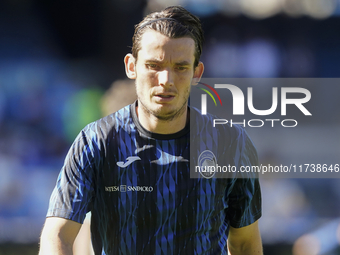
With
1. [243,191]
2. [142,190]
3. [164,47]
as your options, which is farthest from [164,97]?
[243,191]

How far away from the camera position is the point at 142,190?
5.06ft

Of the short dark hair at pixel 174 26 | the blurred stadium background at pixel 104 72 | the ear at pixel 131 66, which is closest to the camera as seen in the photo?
A: the short dark hair at pixel 174 26

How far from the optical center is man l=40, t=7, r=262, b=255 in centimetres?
149

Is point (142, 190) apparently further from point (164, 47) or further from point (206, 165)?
point (164, 47)

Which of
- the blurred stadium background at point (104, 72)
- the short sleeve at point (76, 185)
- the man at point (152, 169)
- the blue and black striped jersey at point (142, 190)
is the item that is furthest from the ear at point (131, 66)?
the blurred stadium background at point (104, 72)

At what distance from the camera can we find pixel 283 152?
108 inches

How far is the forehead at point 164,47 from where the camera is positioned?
1489 mm

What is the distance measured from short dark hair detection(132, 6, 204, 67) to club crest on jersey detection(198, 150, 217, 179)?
414 millimetres

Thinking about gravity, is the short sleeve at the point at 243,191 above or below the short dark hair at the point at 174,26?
below

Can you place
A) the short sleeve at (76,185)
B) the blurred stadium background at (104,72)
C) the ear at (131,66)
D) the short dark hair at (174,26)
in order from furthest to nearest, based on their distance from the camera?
1. the blurred stadium background at (104,72)
2. the ear at (131,66)
3. the short dark hair at (174,26)
4. the short sleeve at (76,185)

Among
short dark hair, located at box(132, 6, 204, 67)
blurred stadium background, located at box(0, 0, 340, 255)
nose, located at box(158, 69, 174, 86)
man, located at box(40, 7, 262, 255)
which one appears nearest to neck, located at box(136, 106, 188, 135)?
man, located at box(40, 7, 262, 255)

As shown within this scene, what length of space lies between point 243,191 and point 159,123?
51cm

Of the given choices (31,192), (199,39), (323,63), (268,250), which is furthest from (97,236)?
(323,63)

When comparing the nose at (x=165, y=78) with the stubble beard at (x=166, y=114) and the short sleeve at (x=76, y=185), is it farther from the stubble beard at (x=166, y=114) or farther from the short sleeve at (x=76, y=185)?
the short sleeve at (x=76, y=185)
